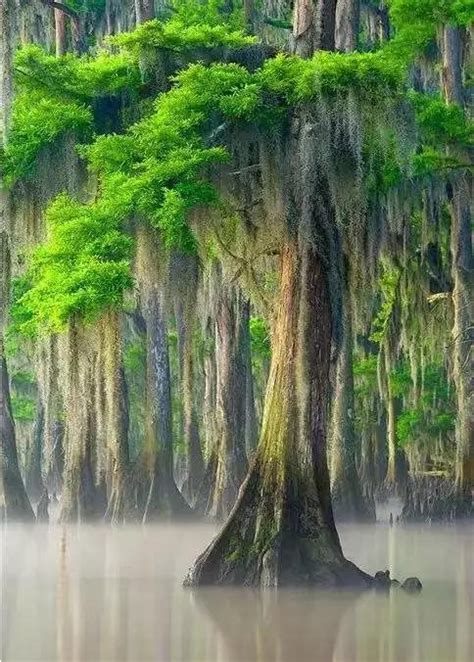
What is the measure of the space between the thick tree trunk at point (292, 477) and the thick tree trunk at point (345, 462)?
6906 mm

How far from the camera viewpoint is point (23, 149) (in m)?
15.1

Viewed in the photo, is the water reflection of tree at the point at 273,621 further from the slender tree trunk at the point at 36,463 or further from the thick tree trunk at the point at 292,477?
the slender tree trunk at the point at 36,463

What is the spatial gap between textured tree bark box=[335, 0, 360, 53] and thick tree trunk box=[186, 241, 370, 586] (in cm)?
833

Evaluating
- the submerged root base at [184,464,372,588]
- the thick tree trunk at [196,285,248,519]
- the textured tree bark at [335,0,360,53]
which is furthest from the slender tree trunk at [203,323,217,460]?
the submerged root base at [184,464,372,588]

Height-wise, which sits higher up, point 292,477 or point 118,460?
point 118,460

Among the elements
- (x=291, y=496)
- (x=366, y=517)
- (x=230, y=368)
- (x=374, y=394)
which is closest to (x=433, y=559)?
(x=291, y=496)

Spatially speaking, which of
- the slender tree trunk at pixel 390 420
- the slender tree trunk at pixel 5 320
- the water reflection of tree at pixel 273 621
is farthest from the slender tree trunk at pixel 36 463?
the water reflection of tree at pixel 273 621

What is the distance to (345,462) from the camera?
73.9ft

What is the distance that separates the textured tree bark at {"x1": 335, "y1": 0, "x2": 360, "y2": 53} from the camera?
22.5m

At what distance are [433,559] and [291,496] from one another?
3523 millimetres

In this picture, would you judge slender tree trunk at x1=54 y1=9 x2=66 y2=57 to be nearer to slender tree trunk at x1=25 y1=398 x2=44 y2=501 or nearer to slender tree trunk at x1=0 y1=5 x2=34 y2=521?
slender tree trunk at x1=0 y1=5 x2=34 y2=521

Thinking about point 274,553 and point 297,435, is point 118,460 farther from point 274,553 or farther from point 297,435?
point 274,553

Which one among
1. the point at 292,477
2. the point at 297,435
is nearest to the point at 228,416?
the point at 297,435

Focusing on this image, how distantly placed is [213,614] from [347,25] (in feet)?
40.9
